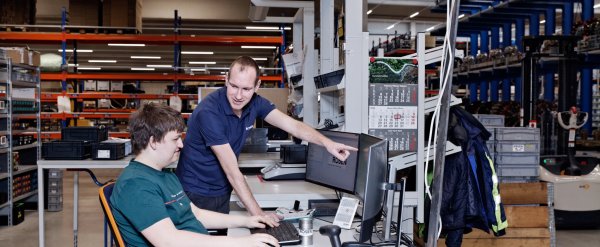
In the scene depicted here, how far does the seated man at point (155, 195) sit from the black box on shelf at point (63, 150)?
9.39 feet

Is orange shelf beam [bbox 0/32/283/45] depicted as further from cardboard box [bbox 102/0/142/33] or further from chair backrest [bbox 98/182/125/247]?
chair backrest [bbox 98/182/125/247]

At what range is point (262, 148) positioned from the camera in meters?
5.34

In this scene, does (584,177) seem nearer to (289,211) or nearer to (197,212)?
(289,211)

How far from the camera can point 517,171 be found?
4.77 meters

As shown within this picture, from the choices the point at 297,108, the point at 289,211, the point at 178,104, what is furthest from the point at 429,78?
the point at 289,211

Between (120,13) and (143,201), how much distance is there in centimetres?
909

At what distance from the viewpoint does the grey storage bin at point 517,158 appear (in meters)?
4.72

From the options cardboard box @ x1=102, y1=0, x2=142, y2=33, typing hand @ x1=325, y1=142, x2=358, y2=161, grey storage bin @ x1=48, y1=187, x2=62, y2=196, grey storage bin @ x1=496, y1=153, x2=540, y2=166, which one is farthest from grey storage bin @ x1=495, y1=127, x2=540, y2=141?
cardboard box @ x1=102, y1=0, x2=142, y2=33

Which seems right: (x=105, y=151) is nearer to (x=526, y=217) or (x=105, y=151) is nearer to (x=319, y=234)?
(x=319, y=234)

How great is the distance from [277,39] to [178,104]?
2.01 meters

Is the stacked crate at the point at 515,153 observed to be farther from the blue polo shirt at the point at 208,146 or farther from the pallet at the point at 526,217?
the blue polo shirt at the point at 208,146

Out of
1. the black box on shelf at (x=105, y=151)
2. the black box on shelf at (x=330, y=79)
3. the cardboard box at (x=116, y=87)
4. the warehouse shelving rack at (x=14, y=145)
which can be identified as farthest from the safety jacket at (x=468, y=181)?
the cardboard box at (x=116, y=87)

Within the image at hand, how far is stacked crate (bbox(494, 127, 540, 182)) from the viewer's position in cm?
473

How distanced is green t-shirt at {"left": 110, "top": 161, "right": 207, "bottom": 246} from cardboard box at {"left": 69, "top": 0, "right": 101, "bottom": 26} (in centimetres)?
967
